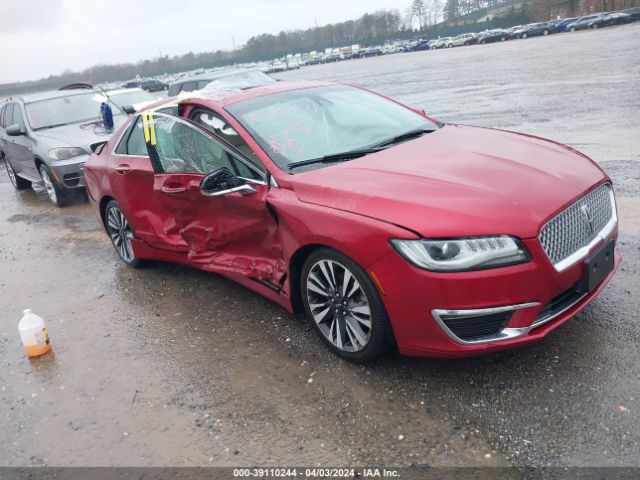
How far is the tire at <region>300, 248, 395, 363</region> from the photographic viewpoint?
3062 millimetres

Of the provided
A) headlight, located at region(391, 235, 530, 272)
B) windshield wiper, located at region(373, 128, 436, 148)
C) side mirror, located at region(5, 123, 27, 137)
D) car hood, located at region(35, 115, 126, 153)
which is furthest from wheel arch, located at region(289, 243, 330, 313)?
side mirror, located at region(5, 123, 27, 137)

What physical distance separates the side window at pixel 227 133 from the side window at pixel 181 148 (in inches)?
2.8

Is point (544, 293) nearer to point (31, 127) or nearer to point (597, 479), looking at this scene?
point (597, 479)

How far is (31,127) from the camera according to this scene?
933cm

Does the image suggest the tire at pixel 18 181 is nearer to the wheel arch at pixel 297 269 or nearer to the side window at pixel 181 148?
the side window at pixel 181 148

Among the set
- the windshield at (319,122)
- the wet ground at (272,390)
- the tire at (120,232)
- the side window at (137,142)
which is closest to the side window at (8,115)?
the tire at (120,232)

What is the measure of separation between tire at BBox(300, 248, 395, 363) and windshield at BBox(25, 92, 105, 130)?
25.1ft

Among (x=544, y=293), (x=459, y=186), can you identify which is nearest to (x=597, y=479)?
(x=544, y=293)

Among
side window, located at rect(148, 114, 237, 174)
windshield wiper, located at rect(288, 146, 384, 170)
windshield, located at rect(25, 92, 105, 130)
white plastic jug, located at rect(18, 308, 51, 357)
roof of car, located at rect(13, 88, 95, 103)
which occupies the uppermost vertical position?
roof of car, located at rect(13, 88, 95, 103)

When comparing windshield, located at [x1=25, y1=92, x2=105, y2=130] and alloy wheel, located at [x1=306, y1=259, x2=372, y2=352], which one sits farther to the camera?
windshield, located at [x1=25, y1=92, x2=105, y2=130]

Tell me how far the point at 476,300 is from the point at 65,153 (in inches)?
296

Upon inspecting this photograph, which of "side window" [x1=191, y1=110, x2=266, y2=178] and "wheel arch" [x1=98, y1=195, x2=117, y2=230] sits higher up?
"side window" [x1=191, y1=110, x2=266, y2=178]

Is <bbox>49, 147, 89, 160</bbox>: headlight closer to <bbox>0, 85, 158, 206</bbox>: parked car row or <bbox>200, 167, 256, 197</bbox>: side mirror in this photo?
<bbox>0, 85, 158, 206</bbox>: parked car row

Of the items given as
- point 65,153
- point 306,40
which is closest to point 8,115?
point 65,153
